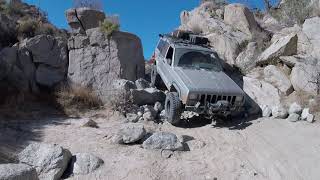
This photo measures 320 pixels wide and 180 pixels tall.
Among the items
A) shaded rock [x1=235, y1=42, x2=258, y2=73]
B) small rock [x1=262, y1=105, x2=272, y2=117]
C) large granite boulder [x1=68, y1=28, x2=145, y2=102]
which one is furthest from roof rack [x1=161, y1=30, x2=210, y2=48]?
small rock [x1=262, y1=105, x2=272, y2=117]

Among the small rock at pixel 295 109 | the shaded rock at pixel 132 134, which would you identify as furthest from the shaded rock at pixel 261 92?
the shaded rock at pixel 132 134

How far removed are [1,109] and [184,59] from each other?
5447mm

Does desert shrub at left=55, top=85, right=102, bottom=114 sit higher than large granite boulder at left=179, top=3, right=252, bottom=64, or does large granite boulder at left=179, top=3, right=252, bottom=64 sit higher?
large granite boulder at left=179, top=3, right=252, bottom=64

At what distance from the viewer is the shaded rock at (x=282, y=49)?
14531 mm

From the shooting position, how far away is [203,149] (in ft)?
32.0

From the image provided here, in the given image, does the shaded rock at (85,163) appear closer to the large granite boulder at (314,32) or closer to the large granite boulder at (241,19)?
the large granite boulder at (314,32)

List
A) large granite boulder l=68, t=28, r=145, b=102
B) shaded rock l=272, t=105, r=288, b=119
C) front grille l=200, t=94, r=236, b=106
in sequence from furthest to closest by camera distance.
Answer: large granite boulder l=68, t=28, r=145, b=102
shaded rock l=272, t=105, r=288, b=119
front grille l=200, t=94, r=236, b=106

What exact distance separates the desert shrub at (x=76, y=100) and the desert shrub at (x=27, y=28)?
3.28m

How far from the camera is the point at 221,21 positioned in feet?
64.4

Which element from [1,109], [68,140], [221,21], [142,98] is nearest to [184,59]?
[142,98]

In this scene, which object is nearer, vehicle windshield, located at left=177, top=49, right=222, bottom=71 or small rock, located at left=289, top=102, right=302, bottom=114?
small rock, located at left=289, top=102, right=302, bottom=114

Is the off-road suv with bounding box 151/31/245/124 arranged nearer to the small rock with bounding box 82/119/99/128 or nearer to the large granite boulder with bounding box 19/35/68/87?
the small rock with bounding box 82/119/99/128

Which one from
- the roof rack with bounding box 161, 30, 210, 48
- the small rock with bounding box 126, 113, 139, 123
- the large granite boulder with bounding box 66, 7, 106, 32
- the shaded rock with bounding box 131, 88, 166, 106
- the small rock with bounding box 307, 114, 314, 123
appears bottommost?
the small rock with bounding box 126, 113, 139, 123

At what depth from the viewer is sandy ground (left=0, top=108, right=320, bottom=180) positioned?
8469 millimetres
